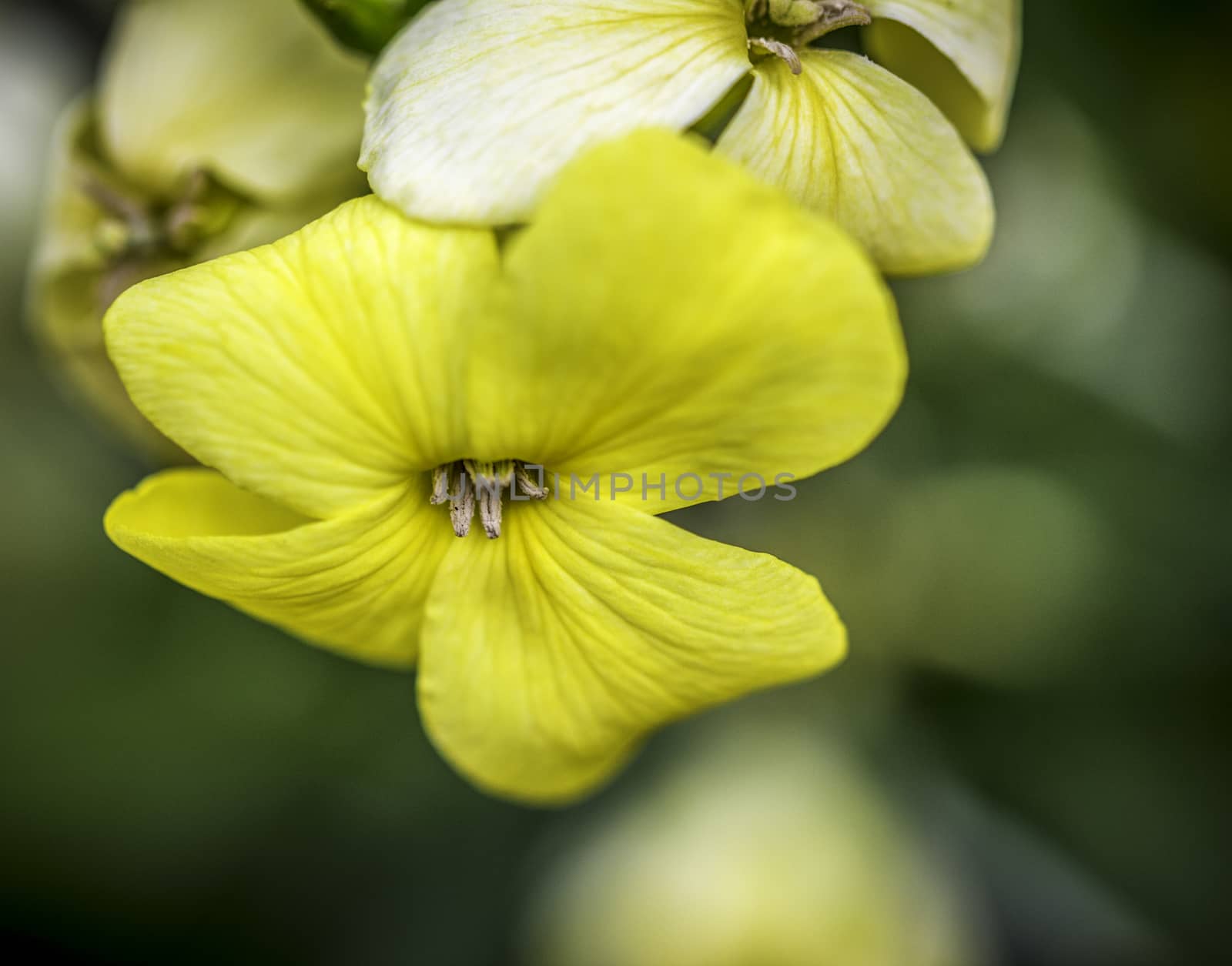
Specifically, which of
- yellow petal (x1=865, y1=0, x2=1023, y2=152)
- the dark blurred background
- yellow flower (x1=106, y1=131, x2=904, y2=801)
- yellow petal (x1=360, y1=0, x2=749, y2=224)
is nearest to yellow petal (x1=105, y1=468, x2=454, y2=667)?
yellow flower (x1=106, y1=131, x2=904, y2=801)

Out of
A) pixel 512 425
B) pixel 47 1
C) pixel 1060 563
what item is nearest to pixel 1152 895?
pixel 1060 563

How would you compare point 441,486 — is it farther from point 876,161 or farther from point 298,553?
point 876,161

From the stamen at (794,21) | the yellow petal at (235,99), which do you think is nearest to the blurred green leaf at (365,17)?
the yellow petal at (235,99)

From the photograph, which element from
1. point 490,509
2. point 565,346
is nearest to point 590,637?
point 490,509

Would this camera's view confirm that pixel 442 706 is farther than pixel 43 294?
No

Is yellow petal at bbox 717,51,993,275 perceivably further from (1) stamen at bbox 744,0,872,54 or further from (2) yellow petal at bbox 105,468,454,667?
(2) yellow petal at bbox 105,468,454,667

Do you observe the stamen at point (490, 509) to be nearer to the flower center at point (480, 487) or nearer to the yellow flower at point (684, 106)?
the flower center at point (480, 487)

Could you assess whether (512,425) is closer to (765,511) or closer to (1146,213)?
(765,511)
